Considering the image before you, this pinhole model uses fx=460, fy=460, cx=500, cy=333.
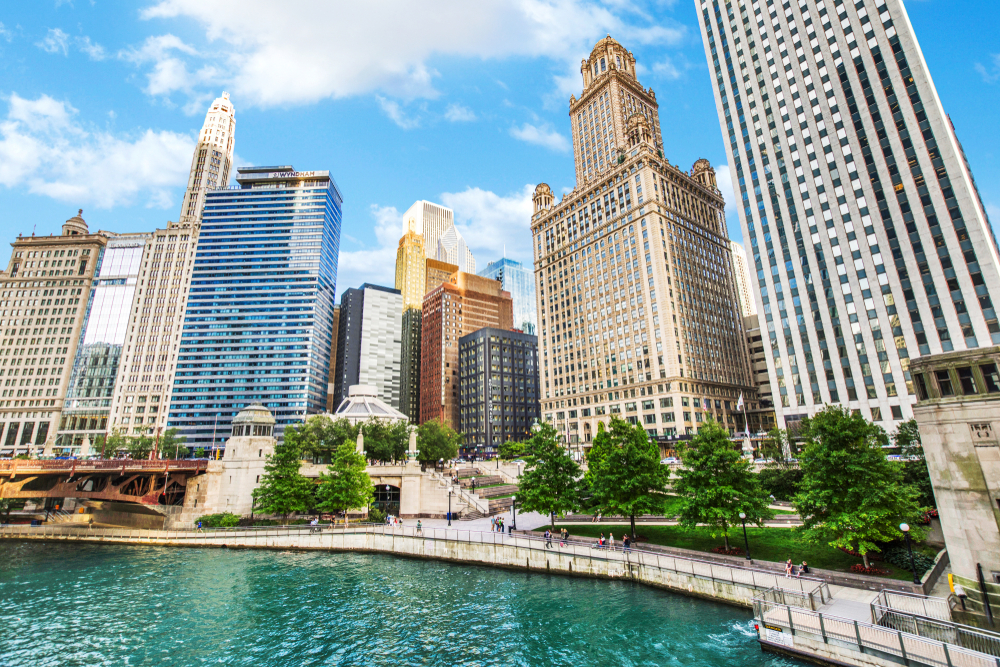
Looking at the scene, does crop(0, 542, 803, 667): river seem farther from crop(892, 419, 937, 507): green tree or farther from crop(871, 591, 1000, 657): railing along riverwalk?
crop(892, 419, 937, 507): green tree

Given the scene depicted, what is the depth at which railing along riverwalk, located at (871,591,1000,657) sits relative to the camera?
1710cm

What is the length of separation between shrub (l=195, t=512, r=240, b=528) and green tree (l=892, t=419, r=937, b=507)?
67.8m

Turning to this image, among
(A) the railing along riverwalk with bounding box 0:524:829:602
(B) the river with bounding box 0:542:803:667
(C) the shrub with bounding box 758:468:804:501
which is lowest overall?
(B) the river with bounding box 0:542:803:667

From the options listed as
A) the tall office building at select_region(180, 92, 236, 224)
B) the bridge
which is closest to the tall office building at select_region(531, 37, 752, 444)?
the bridge

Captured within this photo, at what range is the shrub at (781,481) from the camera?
5141 cm

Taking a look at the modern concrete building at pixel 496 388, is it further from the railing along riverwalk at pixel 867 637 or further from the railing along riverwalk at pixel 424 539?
the railing along riverwalk at pixel 867 637

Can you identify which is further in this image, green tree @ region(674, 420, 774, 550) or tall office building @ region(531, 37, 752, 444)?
tall office building @ region(531, 37, 752, 444)

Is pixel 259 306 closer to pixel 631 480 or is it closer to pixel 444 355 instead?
pixel 444 355

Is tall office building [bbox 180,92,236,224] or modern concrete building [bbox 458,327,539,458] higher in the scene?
tall office building [bbox 180,92,236,224]

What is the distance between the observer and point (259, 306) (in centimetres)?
16338

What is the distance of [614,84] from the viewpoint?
131625mm

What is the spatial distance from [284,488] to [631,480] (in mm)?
41400

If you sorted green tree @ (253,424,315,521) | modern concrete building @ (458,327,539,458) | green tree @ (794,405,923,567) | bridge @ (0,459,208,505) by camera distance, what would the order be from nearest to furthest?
green tree @ (794,405,923,567) < bridge @ (0,459,208,505) < green tree @ (253,424,315,521) < modern concrete building @ (458,327,539,458)

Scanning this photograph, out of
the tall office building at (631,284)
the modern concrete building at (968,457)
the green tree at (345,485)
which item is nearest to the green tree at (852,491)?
the modern concrete building at (968,457)
